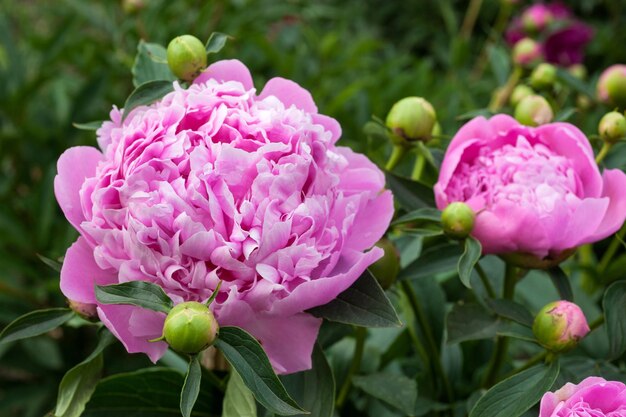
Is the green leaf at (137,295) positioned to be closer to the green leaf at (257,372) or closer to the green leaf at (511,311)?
the green leaf at (257,372)

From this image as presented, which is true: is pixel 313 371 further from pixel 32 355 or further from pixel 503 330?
pixel 32 355

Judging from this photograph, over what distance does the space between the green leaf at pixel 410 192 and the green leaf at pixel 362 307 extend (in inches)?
4.9

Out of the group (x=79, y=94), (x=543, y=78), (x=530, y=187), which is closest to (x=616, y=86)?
(x=543, y=78)

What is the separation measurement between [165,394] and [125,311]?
15 cm

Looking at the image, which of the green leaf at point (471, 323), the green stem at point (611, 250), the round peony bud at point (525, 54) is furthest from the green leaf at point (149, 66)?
the round peony bud at point (525, 54)

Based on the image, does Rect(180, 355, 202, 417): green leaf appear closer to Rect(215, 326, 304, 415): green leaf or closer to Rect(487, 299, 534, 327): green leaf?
Rect(215, 326, 304, 415): green leaf

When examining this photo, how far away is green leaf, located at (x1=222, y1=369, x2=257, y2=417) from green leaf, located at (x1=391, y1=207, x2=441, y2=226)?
0.15m

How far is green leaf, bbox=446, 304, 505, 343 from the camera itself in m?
0.56

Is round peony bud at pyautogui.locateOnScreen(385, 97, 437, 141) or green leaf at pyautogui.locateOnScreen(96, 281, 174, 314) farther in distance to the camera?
round peony bud at pyautogui.locateOnScreen(385, 97, 437, 141)

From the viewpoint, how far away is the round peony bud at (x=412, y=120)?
24.2 inches

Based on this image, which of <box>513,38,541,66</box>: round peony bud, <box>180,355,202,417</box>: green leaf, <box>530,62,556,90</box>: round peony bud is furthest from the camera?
<box>513,38,541,66</box>: round peony bud

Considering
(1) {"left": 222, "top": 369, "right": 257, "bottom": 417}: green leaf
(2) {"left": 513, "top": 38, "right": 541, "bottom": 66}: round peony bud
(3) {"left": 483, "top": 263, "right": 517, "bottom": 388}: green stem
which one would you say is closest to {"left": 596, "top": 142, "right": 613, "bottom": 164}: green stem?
(3) {"left": 483, "top": 263, "right": 517, "bottom": 388}: green stem

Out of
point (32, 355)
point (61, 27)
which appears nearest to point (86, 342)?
point (32, 355)

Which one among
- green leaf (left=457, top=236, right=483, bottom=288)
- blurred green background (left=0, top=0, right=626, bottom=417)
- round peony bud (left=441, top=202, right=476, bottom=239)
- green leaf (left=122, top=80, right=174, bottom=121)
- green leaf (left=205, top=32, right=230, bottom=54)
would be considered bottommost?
blurred green background (left=0, top=0, right=626, bottom=417)
